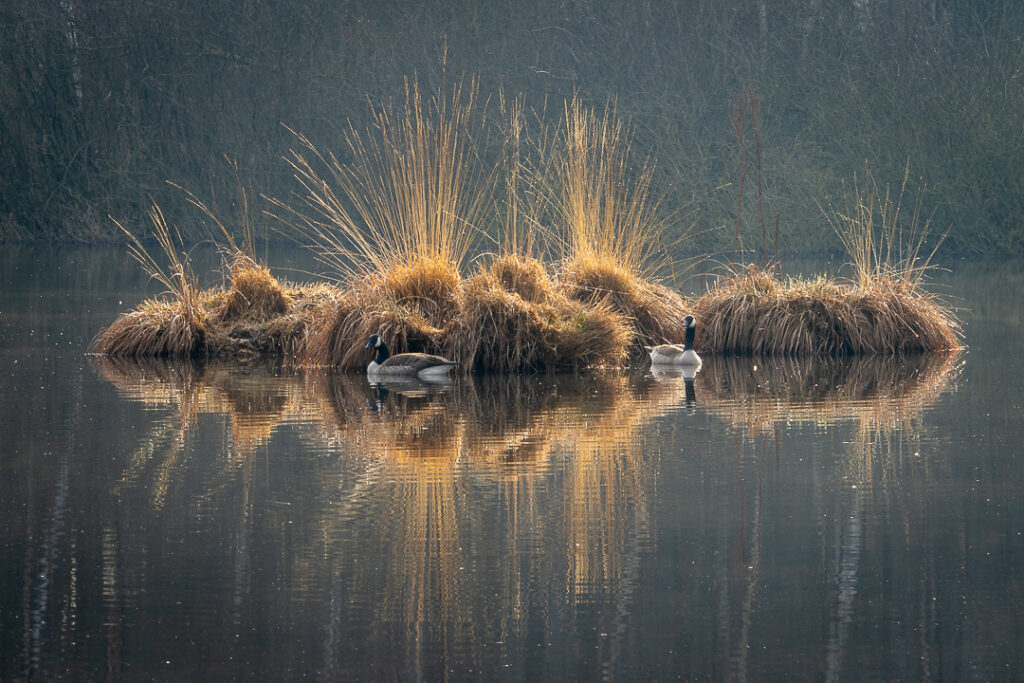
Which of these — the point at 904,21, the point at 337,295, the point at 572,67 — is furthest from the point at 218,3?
the point at 337,295

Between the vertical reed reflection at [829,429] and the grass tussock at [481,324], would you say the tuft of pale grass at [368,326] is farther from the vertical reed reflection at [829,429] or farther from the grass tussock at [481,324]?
the vertical reed reflection at [829,429]

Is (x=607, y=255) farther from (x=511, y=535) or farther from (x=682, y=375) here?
(x=511, y=535)

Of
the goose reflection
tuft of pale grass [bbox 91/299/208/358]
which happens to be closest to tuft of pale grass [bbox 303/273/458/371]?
tuft of pale grass [bbox 91/299/208/358]

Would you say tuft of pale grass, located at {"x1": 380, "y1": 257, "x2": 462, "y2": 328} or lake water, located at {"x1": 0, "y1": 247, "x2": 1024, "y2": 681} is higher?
tuft of pale grass, located at {"x1": 380, "y1": 257, "x2": 462, "y2": 328}

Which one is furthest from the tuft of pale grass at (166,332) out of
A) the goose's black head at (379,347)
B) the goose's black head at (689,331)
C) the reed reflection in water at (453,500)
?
the goose's black head at (689,331)

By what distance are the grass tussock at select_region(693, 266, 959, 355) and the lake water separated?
272cm

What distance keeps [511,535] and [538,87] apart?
32.6 meters

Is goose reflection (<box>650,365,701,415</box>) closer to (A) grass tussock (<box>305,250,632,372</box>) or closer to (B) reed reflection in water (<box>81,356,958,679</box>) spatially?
(B) reed reflection in water (<box>81,356,958,679</box>)

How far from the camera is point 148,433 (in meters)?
7.71

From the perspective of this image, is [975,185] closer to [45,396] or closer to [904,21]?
[904,21]

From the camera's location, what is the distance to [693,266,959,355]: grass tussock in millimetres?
12141

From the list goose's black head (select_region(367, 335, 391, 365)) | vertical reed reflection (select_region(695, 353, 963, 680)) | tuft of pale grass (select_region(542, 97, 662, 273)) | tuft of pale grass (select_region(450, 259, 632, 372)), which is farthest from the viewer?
tuft of pale grass (select_region(542, 97, 662, 273))

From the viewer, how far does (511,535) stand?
5.25 metres

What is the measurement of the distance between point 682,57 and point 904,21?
527cm
